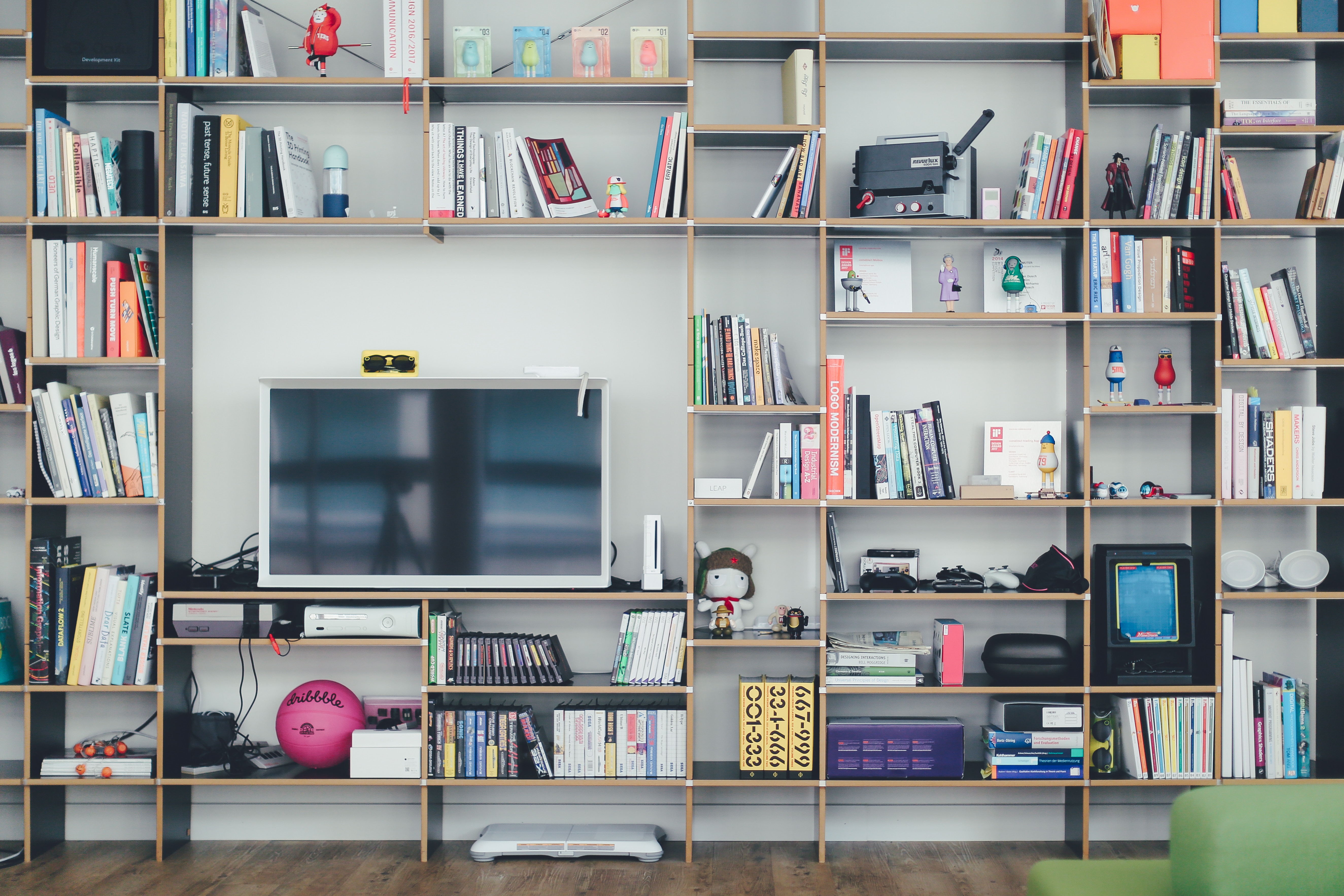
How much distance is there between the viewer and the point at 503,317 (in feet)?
10.6

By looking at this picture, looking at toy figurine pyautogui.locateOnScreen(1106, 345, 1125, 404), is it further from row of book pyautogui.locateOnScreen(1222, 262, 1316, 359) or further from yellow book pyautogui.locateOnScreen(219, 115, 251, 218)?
yellow book pyautogui.locateOnScreen(219, 115, 251, 218)

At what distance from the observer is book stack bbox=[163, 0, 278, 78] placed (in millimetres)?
2932

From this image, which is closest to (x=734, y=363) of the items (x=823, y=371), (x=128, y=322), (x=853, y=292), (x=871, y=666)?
(x=823, y=371)

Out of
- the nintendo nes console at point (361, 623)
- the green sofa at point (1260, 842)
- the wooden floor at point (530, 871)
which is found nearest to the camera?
the green sofa at point (1260, 842)

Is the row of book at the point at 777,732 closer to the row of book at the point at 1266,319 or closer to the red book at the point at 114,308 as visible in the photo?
the row of book at the point at 1266,319

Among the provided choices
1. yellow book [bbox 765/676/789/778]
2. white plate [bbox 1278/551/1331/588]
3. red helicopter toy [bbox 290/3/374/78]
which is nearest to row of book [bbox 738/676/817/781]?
yellow book [bbox 765/676/789/778]

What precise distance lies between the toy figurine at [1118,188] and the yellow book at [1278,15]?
62cm

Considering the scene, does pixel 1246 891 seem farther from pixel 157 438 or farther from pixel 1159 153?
pixel 157 438

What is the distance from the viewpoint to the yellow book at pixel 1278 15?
3.00 meters

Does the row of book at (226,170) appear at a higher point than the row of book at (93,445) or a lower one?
higher

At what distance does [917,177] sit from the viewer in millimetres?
2939

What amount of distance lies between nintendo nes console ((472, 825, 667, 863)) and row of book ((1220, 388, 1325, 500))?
6.94 ft

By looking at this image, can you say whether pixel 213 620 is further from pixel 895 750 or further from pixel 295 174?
pixel 895 750

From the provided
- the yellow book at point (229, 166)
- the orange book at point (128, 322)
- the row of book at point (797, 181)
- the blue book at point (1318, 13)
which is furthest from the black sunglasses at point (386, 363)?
the blue book at point (1318, 13)
